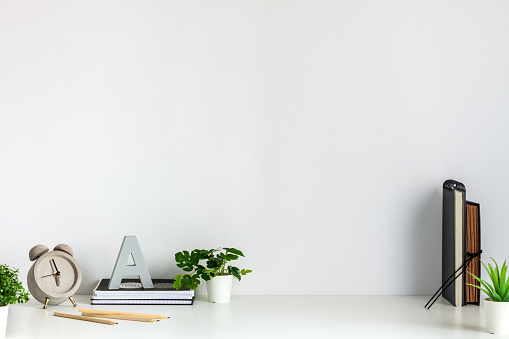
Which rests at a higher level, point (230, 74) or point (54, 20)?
point (54, 20)

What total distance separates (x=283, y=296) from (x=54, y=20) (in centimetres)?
100

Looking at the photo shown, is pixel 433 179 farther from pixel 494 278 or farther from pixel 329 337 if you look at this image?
pixel 329 337

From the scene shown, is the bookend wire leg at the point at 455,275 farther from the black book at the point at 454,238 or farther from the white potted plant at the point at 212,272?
the white potted plant at the point at 212,272

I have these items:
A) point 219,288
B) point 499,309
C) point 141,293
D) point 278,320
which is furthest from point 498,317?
point 141,293

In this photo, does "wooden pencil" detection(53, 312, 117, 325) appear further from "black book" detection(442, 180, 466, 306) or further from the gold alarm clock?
"black book" detection(442, 180, 466, 306)

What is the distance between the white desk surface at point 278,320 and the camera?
1240 mm

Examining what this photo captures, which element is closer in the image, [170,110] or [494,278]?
[494,278]

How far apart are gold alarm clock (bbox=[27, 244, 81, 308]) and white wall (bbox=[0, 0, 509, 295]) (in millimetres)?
152

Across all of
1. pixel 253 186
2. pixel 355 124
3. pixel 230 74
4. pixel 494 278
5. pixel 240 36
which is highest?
pixel 240 36

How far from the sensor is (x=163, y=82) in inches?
65.4

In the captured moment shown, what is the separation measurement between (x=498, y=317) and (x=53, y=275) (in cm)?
105

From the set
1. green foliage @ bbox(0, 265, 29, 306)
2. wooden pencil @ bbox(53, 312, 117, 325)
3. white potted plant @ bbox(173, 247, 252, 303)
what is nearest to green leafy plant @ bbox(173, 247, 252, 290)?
white potted plant @ bbox(173, 247, 252, 303)

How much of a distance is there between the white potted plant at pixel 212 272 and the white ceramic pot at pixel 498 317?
2.00 ft

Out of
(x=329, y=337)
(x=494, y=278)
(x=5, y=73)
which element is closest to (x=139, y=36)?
(x=5, y=73)
